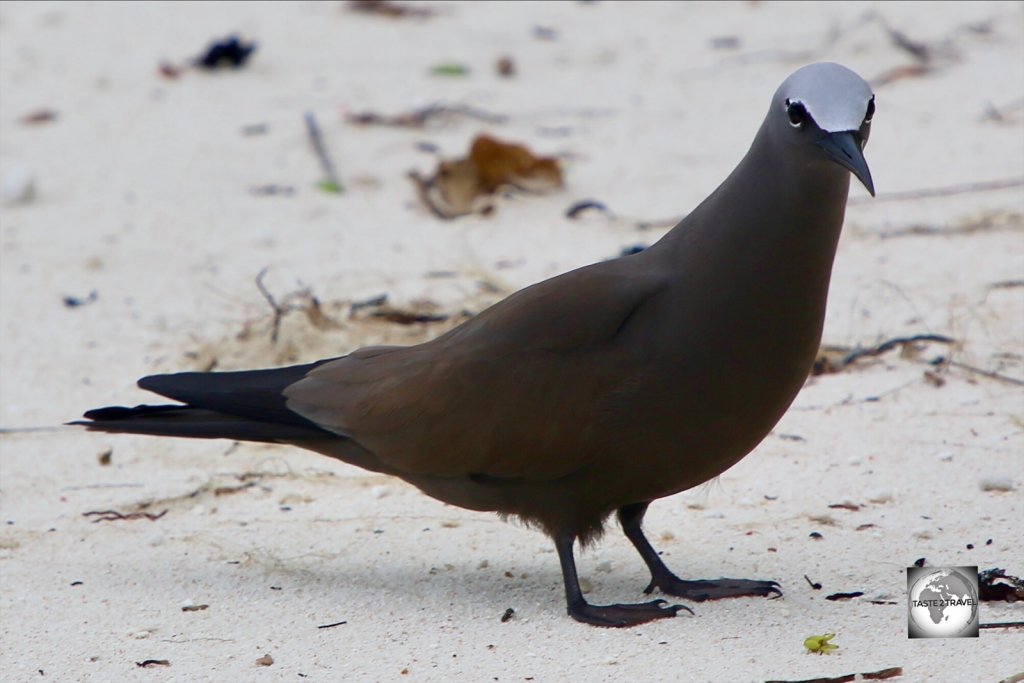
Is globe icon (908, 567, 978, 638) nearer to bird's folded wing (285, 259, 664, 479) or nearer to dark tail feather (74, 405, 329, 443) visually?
bird's folded wing (285, 259, 664, 479)

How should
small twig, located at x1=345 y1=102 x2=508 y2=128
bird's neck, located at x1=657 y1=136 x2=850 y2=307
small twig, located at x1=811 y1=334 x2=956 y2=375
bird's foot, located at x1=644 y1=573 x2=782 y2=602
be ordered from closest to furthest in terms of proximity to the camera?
1. bird's neck, located at x1=657 y1=136 x2=850 y2=307
2. bird's foot, located at x1=644 y1=573 x2=782 y2=602
3. small twig, located at x1=811 y1=334 x2=956 y2=375
4. small twig, located at x1=345 y1=102 x2=508 y2=128

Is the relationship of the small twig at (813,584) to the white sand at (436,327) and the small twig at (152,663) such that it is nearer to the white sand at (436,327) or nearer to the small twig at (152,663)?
the white sand at (436,327)

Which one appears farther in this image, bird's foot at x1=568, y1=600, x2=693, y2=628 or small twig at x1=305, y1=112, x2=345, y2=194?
small twig at x1=305, y1=112, x2=345, y2=194

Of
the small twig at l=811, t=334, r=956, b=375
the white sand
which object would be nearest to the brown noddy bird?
the white sand

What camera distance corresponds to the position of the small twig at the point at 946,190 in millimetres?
6523

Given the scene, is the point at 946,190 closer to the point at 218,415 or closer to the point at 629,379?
the point at 629,379

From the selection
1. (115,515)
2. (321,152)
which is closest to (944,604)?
(115,515)

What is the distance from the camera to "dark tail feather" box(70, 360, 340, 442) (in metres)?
4.28

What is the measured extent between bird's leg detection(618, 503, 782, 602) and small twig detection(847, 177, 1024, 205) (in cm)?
292

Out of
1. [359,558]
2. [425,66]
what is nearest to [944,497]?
[359,558]

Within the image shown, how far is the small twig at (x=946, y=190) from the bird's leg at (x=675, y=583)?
2.92 meters

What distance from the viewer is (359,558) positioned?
437 cm

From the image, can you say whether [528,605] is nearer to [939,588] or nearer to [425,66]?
[939,588]

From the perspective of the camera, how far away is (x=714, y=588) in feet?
13.0
